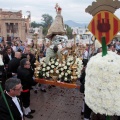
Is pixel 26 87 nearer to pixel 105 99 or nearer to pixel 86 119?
pixel 86 119

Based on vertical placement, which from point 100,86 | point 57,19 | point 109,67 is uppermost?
point 57,19

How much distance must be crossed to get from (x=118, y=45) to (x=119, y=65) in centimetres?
1205

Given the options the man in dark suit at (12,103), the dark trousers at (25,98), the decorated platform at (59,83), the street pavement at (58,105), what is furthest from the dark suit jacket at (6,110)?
the decorated platform at (59,83)

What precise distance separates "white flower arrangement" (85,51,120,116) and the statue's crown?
82 centimetres

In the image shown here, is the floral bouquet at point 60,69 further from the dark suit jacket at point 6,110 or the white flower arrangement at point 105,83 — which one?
the dark suit jacket at point 6,110

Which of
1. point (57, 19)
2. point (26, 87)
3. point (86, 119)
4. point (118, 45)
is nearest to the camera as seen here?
point (86, 119)

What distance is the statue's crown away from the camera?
417cm

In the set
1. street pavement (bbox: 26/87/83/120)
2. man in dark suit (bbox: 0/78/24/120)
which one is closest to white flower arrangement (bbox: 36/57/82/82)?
street pavement (bbox: 26/87/83/120)

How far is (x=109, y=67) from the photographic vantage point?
382 cm

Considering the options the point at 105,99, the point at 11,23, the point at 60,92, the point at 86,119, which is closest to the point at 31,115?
the point at 86,119

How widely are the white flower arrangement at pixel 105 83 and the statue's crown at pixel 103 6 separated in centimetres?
82

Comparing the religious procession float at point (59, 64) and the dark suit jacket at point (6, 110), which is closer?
the dark suit jacket at point (6, 110)

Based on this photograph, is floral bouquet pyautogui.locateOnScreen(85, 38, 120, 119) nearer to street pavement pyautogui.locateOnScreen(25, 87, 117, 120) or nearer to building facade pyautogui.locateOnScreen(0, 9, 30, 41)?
street pavement pyautogui.locateOnScreen(25, 87, 117, 120)

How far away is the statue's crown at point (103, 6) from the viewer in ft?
13.7
